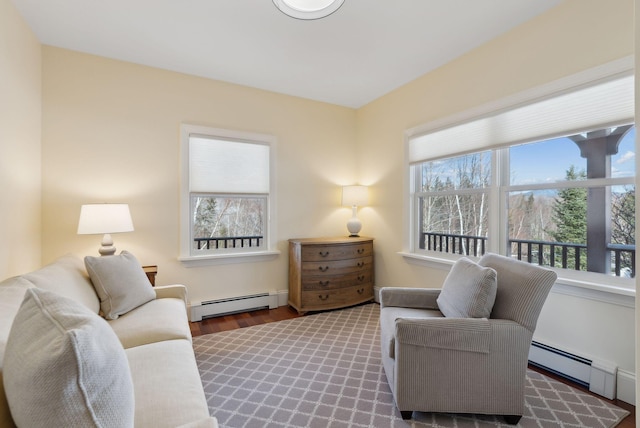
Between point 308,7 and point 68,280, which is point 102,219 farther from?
point 308,7

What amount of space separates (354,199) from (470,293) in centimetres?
230

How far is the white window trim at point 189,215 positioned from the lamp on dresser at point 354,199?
3.15ft

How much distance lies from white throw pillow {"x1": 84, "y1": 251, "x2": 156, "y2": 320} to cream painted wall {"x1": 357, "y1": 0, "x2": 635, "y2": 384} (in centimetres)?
Answer: 267

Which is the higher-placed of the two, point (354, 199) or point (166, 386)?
point (354, 199)

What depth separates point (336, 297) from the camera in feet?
11.5

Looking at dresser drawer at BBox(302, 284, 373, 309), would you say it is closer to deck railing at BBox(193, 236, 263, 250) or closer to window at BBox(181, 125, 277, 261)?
window at BBox(181, 125, 277, 261)

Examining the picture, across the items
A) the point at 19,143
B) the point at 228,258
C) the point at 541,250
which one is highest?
the point at 19,143

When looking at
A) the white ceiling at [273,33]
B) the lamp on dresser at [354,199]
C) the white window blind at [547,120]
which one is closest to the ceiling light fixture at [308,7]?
the white ceiling at [273,33]

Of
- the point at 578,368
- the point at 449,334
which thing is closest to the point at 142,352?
the point at 449,334

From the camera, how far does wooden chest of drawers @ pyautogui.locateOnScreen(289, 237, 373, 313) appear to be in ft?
11.1

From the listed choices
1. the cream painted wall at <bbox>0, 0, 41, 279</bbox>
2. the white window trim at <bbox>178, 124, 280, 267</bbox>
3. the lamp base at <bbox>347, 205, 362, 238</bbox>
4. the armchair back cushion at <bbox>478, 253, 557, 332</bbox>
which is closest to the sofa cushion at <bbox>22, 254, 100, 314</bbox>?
the cream painted wall at <bbox>0, 0, 41, 279</bbox>

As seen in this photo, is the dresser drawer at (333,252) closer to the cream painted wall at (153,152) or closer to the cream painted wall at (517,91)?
the cream painted wall at (517,91)

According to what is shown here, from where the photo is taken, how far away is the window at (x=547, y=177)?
195 centimetres

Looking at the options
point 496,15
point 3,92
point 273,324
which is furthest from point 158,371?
point 496,15
